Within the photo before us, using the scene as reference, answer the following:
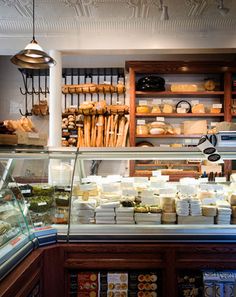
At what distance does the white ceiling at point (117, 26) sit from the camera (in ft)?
11.6

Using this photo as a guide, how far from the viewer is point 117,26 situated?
161 inches

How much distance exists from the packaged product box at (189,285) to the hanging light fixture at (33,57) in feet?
7.80

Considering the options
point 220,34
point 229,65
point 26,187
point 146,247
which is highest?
point 220,34

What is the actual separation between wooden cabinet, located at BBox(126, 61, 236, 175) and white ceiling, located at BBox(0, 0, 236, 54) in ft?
0.90

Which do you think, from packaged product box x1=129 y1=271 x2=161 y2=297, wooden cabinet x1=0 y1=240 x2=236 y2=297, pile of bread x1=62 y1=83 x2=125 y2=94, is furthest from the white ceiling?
packaged product box x1=129 y1=271 x2=161 y2=297

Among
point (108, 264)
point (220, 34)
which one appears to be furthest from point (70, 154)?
point (220, 34)

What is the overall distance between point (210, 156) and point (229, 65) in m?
2.94

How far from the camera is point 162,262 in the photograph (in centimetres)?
200

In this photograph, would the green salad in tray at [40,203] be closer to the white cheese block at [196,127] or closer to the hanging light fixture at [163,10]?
the hanging light fixture at [163,10]

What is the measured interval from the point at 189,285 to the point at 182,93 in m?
3.21

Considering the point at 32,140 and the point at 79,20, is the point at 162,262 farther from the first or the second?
the point at 79,20

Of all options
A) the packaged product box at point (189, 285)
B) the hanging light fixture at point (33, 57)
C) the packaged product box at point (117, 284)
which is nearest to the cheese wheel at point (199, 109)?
the hanging light fixture at point (33, 57)

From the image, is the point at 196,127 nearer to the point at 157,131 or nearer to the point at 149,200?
the point at 157,131

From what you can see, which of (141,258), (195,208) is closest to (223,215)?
(195,208)
